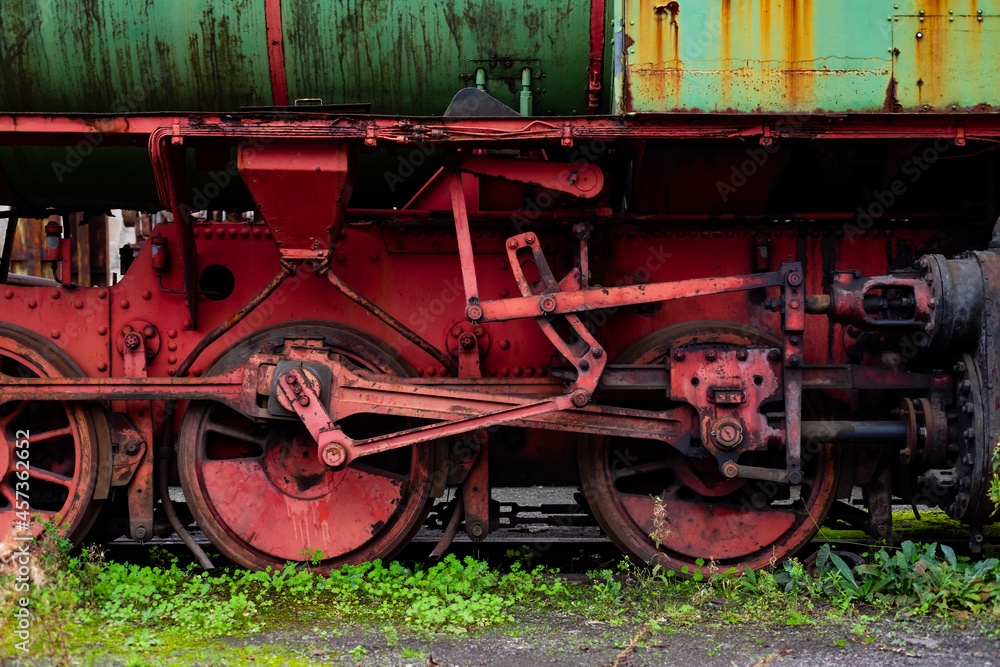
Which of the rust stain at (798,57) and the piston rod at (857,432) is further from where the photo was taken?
the piston rod at (857,432)

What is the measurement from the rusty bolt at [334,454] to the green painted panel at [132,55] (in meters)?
1.67

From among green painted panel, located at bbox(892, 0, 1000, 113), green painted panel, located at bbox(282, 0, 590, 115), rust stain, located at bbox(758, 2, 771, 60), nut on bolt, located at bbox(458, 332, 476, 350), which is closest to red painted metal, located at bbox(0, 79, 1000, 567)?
nut on bolt, located at bbox(458, 332, 476, 350)

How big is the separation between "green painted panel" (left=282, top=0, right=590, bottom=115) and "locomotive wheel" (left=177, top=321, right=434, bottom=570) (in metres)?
1.26

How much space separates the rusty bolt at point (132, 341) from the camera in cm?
441

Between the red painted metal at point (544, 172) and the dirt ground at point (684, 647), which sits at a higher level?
the red painted metal at point (544, 172)

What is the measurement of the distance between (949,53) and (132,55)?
362 cm

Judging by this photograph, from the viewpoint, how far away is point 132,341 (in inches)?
174

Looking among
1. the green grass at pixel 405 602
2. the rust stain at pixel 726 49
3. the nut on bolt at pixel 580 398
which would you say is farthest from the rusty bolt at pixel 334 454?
the rust stain at pixel 726 49

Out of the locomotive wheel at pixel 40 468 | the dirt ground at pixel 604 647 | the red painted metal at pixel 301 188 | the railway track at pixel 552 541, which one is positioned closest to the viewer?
the dirt ground at pixel 604 647

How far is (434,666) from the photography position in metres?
3.18

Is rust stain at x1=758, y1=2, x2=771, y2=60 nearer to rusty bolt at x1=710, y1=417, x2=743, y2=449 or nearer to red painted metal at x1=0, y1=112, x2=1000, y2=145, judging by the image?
red painted metal at x1=0, y1=112, x2=1000, y2=145

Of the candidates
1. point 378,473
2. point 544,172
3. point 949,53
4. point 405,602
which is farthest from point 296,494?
point 949,53

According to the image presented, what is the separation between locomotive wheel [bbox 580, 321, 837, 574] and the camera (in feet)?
14.3

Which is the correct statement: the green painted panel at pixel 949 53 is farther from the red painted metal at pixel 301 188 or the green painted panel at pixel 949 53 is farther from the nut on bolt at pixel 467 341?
the red painted metal at pixel 301 188
